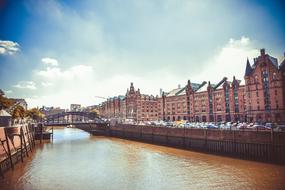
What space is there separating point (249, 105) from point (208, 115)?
18435 mm

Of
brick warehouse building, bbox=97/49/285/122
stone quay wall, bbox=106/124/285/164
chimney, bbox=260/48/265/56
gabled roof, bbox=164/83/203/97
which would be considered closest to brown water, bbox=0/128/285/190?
stone quay wall, bbox=106/124/285/164

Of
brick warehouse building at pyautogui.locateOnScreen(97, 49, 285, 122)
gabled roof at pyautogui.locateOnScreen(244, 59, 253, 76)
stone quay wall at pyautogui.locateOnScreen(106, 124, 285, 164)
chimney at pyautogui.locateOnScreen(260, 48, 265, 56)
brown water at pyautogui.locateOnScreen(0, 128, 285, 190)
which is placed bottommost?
brown water at pyautogui.locateOnScreen(0, 128, 285, 190)

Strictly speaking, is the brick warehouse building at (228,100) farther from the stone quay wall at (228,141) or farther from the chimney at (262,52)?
the stone quay wall at (228,141)

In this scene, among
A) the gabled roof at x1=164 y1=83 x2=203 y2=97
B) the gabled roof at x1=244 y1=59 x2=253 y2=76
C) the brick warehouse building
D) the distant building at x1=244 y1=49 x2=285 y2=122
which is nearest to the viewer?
the distant building at x1=244 y1=49 x2=285 y2=122

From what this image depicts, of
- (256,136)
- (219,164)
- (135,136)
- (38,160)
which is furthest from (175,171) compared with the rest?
(135,136)

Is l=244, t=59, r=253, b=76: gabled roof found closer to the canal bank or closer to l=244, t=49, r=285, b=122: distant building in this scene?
l=244, t=49, r=285, b=122: distant building

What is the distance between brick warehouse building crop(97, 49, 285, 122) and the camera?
56.1 m

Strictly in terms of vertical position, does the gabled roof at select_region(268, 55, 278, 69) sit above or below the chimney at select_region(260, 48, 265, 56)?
below

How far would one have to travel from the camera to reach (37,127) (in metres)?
64.6

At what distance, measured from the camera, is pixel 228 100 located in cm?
7225

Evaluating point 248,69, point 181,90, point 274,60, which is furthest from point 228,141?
point 181,90

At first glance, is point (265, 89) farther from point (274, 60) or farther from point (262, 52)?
point (262, 52)

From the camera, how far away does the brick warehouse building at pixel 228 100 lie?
5606 cm

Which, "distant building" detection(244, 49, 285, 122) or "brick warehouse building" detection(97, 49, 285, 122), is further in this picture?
"brick warehouse building" detection(97, 49, 285, 122)
